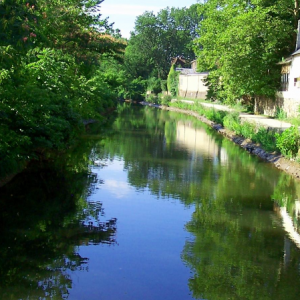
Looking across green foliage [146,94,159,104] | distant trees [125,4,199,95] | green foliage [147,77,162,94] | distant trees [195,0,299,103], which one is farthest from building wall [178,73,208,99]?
distant trees [195,0,299,103]

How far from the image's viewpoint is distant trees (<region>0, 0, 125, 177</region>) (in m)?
10.1

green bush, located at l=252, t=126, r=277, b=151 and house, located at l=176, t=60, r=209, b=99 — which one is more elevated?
house, located at l=176, t=60, r=209, b=99

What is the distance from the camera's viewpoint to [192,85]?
3194 inches

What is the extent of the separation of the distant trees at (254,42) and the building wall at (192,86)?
35.3 meters

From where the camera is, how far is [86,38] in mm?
31219

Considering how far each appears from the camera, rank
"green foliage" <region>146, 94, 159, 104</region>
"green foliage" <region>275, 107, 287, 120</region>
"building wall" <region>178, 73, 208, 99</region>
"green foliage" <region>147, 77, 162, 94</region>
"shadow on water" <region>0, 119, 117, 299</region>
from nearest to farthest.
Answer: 1. "shadow on water" <region>0, 119, 117, 299</region>
2. "green foliage" <region>275, 107, 287, 120</region>
3. "building wall" <region>178, 73, 208, 99</region>
4. "green foliage" <region>146, 94, 159, 104</region>
5. "green foliage" <region>147, 77, 162, 94</region>

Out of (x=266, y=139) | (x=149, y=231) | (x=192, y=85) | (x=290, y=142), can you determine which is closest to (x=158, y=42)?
(x=192, y=85)

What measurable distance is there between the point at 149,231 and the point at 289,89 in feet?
92.2

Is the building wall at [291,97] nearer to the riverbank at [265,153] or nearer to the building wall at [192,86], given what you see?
the riverbank at [265,153]

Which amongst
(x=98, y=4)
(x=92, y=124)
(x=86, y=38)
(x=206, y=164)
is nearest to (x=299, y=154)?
(x=206, y=164)

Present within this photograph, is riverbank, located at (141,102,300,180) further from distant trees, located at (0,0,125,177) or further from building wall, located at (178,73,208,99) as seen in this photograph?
building wall, located at (178,73,208,99)

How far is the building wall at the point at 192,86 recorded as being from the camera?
257ft

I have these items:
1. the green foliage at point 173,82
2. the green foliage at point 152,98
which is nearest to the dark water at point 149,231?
the green foliage at point 152,98

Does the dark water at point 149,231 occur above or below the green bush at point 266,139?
below
